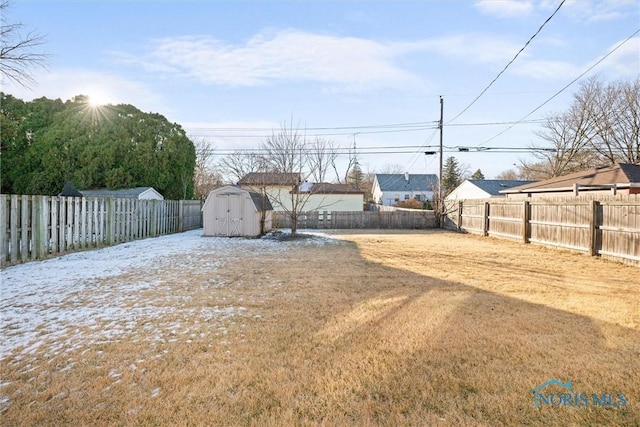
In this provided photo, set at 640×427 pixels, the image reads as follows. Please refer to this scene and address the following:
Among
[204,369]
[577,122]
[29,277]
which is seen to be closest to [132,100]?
[29,277]

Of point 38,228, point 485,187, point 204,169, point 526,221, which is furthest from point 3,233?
point 485,187

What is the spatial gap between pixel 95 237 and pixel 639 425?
12625 mm

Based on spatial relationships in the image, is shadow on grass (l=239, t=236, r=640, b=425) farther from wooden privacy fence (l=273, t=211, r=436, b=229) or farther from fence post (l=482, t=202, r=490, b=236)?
wooden privacy fence (l=273, t=211, r=436, b=229)

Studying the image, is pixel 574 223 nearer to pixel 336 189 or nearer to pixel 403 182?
pixel 336 189

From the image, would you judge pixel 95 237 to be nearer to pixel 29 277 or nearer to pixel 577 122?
pixel 29 277

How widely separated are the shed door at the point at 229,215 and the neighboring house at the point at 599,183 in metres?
13.7

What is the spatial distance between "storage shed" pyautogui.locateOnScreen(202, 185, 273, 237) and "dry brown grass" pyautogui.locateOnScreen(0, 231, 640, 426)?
28.7ft

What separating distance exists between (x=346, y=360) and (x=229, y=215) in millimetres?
12487

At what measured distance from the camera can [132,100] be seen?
19328 millimetres

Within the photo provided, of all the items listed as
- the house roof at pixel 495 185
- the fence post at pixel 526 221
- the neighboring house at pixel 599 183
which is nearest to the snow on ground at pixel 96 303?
the fence post at pixel 526 221

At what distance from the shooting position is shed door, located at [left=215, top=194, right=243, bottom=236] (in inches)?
574

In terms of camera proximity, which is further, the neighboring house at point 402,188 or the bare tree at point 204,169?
the neighboring house at point 402,188

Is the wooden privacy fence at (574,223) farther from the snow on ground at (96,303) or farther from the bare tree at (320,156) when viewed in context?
the snow on ground at (96,303)

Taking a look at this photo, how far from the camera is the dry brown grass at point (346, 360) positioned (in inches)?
88.9
